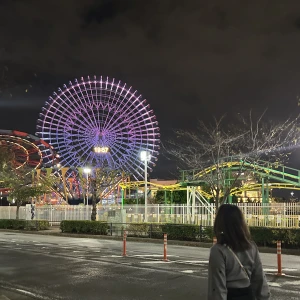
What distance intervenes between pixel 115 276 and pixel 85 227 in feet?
58.2

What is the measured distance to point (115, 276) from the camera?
11258 millimetres

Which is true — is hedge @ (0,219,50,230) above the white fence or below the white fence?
below

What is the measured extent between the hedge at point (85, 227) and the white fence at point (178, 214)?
46.6 inches

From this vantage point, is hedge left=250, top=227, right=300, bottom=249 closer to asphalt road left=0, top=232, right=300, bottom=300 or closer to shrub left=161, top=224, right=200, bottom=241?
asphalt road left=0, top=232, right=300, bottom=300

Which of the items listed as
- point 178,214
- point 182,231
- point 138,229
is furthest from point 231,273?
point 178,214

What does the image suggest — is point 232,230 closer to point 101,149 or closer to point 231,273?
point 231,273

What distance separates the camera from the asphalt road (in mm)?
9117

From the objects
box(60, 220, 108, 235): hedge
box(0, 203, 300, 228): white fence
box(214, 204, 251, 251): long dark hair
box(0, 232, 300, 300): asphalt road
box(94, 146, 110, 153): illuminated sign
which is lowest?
box(0, 232, 300, 300): asphalt road

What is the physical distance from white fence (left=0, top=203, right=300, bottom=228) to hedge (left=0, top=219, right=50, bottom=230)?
110 inches

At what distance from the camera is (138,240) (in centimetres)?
2408

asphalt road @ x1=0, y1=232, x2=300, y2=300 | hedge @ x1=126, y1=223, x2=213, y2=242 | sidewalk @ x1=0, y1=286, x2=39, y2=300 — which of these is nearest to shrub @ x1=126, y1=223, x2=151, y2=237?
hedge @ x1=126, y1=223, x2=213, y2=242

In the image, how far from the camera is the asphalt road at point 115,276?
359 inches

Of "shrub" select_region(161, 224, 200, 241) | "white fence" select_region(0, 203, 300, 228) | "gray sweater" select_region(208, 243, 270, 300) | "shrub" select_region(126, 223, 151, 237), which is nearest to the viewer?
"gray sweater" select_region(208, 243, 270, 300)

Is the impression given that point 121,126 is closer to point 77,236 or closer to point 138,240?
point 77,236
